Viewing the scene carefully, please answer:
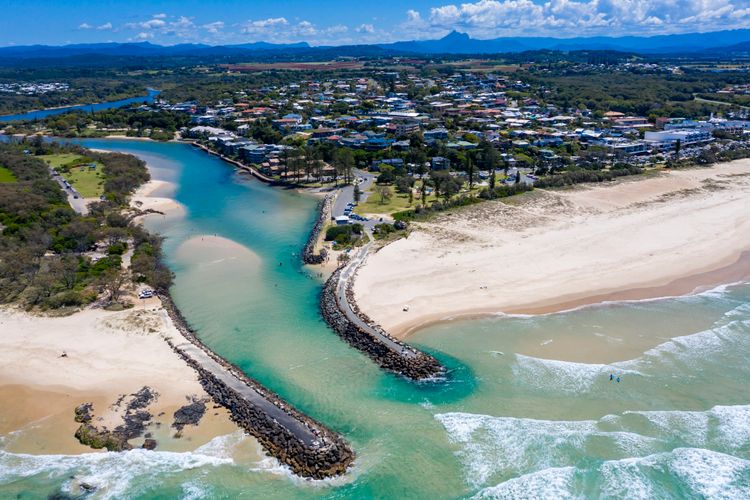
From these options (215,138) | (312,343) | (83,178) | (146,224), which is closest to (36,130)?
(215,138)

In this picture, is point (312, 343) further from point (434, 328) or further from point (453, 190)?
point (453, 190)

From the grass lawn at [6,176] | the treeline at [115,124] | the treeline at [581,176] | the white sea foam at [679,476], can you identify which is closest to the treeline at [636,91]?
the treeline at [581,176]

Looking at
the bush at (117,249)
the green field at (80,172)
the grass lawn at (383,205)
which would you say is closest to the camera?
the bush at (117,249)

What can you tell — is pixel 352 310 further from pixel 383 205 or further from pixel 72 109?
pixel 72 109

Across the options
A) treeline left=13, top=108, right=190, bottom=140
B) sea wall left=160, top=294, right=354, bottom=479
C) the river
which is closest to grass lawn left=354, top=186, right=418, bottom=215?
sea wall left=160, top=294, right=354, bottom=479

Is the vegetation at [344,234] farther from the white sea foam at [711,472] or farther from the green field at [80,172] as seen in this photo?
the green field at [80,172]

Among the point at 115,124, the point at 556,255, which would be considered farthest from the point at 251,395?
the point at 115,124
